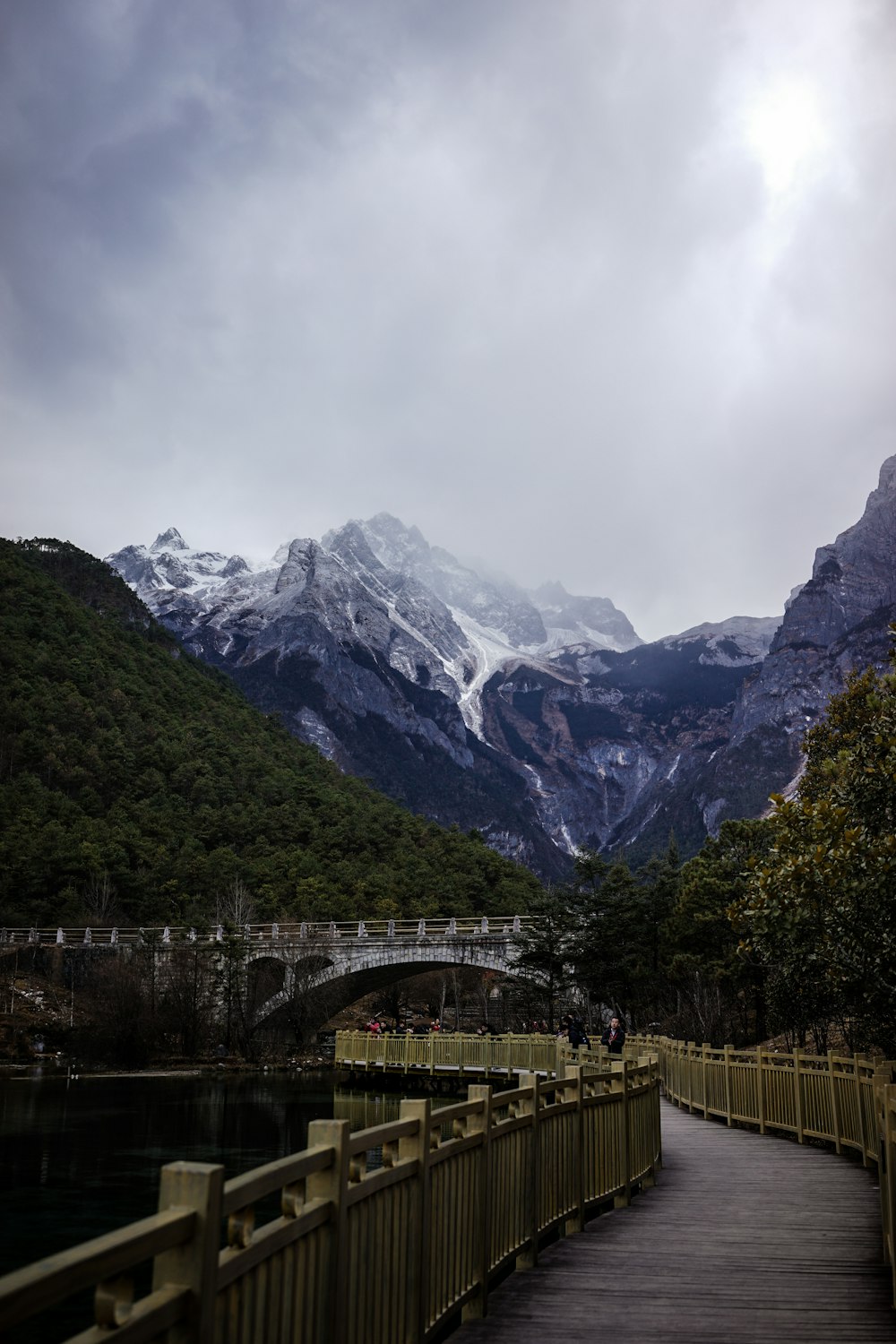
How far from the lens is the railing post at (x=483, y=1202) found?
666 centimetres

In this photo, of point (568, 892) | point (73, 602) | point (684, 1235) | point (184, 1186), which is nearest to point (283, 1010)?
point (568, 892)

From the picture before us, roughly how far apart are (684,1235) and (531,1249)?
188cm

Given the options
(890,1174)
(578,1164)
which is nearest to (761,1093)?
(578,1164)

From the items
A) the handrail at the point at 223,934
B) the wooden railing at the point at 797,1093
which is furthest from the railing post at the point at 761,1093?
the handrail at the point at 223,934

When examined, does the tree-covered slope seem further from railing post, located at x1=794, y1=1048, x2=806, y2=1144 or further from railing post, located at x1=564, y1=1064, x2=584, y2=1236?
railing post, located at x1=564, y1=1064, x2=584, y2=1236

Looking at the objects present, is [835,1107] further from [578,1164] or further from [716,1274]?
[716,1274]

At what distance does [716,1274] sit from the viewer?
769 cm

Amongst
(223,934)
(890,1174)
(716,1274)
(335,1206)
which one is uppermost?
(223,934)

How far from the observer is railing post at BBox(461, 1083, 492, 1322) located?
21.8ft

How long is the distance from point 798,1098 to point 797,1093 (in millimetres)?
99

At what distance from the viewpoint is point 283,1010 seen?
56.5 m

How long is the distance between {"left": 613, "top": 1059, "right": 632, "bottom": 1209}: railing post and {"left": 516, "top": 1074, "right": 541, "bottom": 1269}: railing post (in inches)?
113

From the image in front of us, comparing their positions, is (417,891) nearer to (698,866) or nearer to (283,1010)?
(283,1010)

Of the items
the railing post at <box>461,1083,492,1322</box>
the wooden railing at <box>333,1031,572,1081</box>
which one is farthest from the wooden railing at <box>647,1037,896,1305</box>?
the wooden railing at <box>333,1031,572,1081</box>
